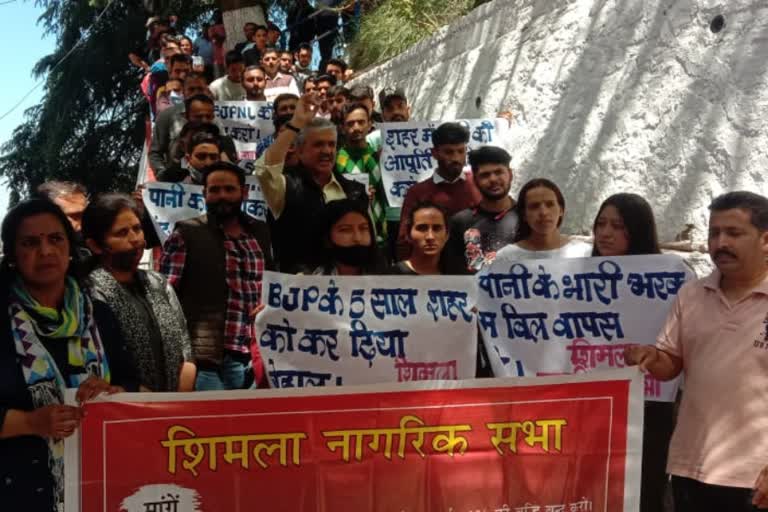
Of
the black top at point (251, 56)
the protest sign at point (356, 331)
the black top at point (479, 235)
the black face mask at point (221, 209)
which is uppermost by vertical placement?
the black top at point (251, 56)

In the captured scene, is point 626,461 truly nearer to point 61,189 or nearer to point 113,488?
point 113,488

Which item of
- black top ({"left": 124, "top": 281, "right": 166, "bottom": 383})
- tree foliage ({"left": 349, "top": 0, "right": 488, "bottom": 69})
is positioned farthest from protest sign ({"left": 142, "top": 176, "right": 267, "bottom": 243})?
tree foliage ({"left": 349, "top": 0, "right": 488, "bottom": 69})

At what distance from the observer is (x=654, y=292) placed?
3.95m

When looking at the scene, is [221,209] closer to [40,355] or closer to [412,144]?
[40,355]

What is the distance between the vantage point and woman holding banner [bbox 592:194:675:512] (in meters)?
3.87

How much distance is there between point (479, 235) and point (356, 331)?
112 cm

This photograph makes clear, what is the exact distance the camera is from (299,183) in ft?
16.5

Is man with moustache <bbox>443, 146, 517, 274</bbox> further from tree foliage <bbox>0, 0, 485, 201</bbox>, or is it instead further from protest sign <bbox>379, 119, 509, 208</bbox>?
tree foliage <bbox>0, 0, 485, 201</bbox>

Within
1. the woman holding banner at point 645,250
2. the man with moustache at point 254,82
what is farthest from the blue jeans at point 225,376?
the man with moustache at point 254,82

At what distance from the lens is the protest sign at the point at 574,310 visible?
393cm

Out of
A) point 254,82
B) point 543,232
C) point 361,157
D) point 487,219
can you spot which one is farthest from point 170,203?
point 254,82

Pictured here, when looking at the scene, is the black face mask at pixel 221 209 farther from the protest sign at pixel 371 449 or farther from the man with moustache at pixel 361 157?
the man with moustache at pixel 361 157

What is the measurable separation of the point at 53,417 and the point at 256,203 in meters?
3.93

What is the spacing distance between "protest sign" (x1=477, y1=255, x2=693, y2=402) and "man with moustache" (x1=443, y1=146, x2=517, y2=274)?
0.57m
